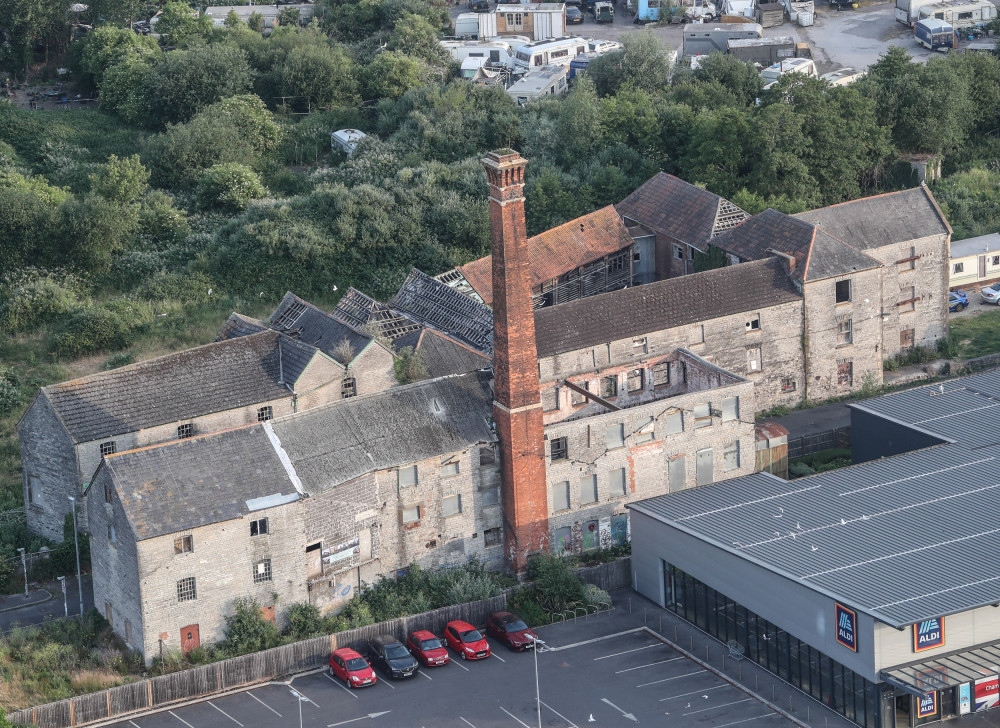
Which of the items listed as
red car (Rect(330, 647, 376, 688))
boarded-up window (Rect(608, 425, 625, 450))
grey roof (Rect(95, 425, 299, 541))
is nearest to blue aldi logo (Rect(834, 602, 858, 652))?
boarded-up window (Rect(608, 425, 625, 450))

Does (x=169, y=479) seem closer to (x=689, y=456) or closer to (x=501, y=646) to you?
(x=501, y=646)

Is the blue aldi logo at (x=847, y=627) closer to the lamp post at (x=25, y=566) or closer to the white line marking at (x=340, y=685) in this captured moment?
the white line marking at (x=340, y=685)

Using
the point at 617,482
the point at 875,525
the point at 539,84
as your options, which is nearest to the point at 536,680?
the point at 617,482

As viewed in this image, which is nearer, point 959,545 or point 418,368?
point 959,545

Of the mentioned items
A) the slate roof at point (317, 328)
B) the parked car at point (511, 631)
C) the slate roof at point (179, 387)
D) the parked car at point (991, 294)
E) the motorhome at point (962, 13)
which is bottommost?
the parked car at point (511, 631)

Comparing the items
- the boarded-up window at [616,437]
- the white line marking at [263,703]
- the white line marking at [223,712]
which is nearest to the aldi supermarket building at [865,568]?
the boarded-up window at [616,437]

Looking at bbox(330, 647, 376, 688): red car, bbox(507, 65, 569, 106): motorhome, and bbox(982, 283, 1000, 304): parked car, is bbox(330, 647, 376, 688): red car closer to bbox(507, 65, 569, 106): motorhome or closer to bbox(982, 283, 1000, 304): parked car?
bbox(982, 283, 1000, 304): parked car

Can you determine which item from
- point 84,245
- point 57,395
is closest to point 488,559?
point 57,395
